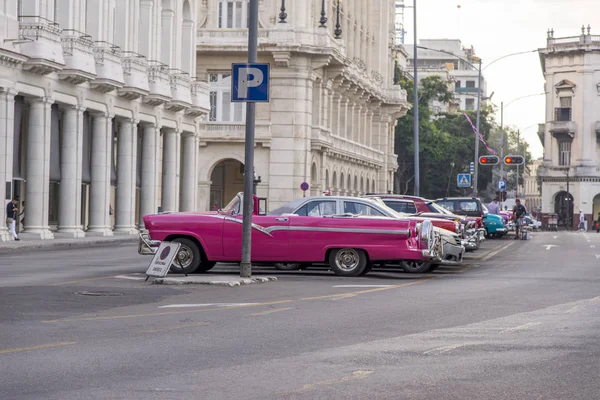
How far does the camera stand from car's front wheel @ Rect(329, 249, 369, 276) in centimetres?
2459

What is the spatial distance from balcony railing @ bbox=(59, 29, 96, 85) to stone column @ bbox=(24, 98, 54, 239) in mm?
1552

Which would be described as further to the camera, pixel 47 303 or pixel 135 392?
pixel 47 303

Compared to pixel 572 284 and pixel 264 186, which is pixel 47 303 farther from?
pixel 264 186

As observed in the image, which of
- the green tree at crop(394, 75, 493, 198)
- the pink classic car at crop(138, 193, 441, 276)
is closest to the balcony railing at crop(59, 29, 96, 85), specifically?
the pink classic car at crop(138, 193, 441, 276)

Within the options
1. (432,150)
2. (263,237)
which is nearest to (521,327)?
(263,237)

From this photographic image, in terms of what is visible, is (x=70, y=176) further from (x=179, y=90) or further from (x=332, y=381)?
(x=332, y=381)

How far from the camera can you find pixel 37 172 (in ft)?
143

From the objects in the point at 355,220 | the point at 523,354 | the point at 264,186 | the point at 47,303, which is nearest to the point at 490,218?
the point at 264,186

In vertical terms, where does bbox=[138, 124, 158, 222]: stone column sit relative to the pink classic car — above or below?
above

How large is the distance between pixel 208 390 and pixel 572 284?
14356 millimetres

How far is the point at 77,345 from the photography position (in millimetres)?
12586

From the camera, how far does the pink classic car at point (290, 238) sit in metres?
24.2

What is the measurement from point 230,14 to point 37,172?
91.5 ft

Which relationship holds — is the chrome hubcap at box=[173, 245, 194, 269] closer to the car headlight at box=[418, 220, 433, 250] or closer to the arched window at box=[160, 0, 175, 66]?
the car headlight at box=[418, 220, 433, 250]
